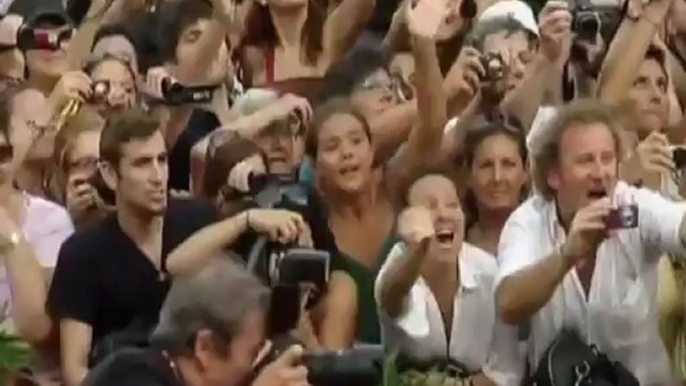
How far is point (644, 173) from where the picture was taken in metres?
4.35

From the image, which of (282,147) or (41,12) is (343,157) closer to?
(282,147)

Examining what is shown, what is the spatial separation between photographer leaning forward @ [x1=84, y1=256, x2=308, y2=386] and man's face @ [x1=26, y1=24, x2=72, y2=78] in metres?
2.14

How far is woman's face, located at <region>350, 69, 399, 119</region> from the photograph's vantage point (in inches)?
191

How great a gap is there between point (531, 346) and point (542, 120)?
1.62ft

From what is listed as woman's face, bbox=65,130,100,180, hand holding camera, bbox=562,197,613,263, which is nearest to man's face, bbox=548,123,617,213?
hand holding camera, bbox=562,197,613,263

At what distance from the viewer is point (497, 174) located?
4.54 meters

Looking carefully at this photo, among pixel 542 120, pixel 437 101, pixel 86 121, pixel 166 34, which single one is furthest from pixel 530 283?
pixel 166 34

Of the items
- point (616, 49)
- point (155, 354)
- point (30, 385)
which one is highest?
point (616, 49)

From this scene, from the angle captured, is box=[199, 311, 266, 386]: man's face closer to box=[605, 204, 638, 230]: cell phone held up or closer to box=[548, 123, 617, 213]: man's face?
box=[605, 204, 638, 230]: cell phone held up

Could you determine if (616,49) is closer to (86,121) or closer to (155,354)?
(86,121)

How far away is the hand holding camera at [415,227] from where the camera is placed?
13.1ft

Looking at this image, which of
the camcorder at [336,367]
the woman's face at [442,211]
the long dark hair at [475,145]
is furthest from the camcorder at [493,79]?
the camcorder at [336,367]

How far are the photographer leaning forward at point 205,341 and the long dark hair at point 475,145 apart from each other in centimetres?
141

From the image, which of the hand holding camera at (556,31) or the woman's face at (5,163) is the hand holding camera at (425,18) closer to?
the hand holding camera at (556,31)
